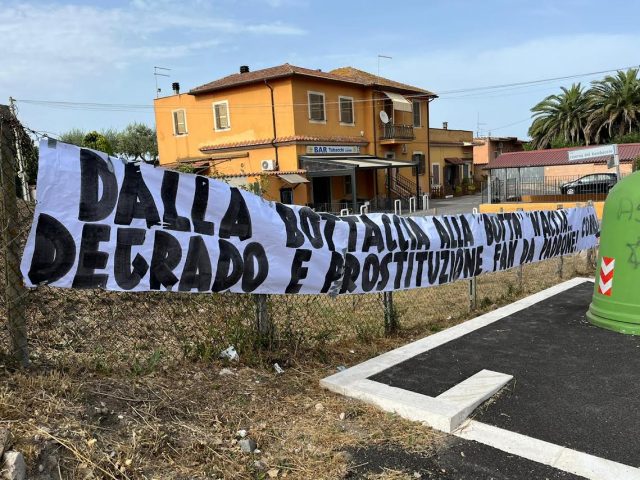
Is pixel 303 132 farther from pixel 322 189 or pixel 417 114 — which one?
pixel 417 114

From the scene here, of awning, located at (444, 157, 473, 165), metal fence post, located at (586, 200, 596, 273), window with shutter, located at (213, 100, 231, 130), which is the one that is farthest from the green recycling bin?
awning, located at (444, 157, 473, 165)

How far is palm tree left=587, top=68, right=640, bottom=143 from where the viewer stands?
40.5 metres

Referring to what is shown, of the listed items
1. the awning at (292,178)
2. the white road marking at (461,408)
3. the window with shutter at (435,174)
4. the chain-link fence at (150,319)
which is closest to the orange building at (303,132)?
the awning at (292,178)

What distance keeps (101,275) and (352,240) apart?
2.69 meters

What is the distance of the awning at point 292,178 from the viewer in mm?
24586

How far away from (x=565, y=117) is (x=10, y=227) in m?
48.2

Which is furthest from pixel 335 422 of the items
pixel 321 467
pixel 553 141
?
pixel 553 141

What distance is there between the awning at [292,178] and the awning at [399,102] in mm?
10056

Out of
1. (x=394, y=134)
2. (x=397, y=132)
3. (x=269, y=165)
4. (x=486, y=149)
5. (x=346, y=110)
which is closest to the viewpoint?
→ (x=269, y=165)

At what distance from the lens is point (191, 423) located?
3.33m

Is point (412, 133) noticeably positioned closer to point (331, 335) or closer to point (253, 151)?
point (253, 151)

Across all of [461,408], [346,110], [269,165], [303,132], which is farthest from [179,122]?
[461,408]

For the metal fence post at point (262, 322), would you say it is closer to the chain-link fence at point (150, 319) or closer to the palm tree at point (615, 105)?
the chain-link fence at point (150, 319)

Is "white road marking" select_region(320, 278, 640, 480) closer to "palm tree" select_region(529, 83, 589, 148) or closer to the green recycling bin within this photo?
the green recycling bin
